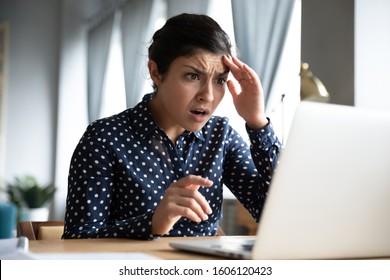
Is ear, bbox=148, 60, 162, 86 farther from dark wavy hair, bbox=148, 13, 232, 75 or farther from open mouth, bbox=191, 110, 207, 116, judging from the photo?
open mouth, bbox=191, 110, 207, 116

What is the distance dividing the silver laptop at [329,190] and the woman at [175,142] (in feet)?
2.05

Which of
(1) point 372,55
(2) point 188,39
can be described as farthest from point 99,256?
(1) point 372,55

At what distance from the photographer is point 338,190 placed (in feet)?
2.56

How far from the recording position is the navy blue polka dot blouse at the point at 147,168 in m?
1.36

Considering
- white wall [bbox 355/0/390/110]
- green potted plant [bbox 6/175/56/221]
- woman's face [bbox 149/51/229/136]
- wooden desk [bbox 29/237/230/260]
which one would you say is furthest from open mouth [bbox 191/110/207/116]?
green potted plant [bbox 6/175/56/221]

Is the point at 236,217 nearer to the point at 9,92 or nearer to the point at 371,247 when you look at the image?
the point at 371,247

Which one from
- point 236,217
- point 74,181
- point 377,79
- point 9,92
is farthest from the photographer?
point 9,92

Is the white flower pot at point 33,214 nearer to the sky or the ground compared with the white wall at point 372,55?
nearer to the ground

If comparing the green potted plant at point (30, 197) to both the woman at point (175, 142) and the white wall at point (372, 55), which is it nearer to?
the white wall at point (372, 55)

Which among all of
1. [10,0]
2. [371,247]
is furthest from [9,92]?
[371,247]

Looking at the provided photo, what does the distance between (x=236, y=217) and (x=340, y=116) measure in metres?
3.18


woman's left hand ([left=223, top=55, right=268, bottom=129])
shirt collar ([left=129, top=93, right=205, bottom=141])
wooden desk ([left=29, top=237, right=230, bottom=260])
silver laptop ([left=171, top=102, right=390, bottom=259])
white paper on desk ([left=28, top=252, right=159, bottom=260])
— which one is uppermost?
woman's left hand ([left=223, top=55, right=268, bottom=129])

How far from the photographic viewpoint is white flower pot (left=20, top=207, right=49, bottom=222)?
605cm

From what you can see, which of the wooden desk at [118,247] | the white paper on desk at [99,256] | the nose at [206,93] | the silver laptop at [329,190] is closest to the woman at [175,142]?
the nose at [206,93]
